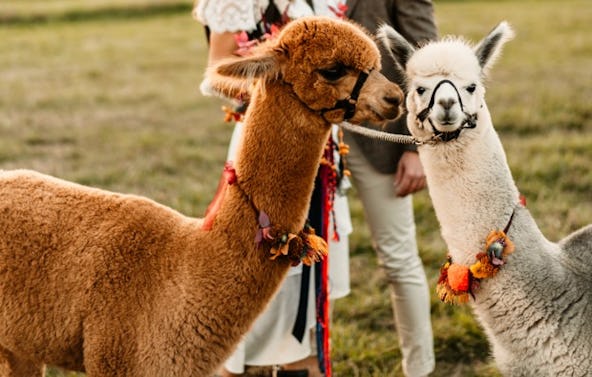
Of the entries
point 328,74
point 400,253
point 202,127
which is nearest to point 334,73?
point 328,74

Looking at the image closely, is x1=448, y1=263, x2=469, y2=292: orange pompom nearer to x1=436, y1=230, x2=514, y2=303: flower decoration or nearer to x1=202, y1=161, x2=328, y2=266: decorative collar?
x1=436, y1=230, x2=514, y2=303: flower decoration

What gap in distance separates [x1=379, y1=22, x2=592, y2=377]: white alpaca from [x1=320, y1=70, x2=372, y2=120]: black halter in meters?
0.21

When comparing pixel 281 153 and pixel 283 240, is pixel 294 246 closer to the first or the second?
pixel 283 240

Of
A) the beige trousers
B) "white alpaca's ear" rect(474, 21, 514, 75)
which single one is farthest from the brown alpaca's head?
the beige trousers

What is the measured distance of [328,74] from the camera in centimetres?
232

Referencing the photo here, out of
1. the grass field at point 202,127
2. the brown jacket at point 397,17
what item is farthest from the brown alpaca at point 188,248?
the grass field at point 202,127

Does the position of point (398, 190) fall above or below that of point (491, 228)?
below

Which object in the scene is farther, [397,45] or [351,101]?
[397,45]

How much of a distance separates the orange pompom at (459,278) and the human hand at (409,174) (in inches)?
26.8

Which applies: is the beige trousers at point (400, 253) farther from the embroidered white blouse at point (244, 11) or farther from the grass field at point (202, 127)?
the embroidered white blouse at point (244, 11)

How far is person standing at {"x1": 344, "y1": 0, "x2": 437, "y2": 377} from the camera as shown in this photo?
121 inches

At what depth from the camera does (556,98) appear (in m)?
7.83

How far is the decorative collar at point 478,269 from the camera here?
7.88 ft

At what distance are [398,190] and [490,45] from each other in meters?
0.82
